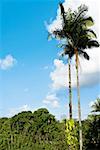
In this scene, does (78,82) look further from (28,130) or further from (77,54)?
(28,130)

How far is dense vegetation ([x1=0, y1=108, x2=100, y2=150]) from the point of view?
45.1m

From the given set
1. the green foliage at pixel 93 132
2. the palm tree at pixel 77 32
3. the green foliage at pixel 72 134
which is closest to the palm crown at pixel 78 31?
the palm tree at pixel 77 32

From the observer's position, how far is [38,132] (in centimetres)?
5588

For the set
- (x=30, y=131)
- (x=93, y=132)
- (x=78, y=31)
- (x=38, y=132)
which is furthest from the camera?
(x=30, y=131)

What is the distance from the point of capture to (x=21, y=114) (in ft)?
202

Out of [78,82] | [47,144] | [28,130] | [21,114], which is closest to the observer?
[78,82]

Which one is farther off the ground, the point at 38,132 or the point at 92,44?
the point at 92,44

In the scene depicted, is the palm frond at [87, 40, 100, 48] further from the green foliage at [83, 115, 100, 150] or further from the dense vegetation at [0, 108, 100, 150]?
the green foliage at [83, 115, 100, 150]

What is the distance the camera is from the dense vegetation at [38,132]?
4512 centimetres

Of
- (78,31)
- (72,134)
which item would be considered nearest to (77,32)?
(78,31)

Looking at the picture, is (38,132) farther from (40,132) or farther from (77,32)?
(77,32)

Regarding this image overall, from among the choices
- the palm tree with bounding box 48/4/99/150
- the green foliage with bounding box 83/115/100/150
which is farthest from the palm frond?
the green foliage with bounding box 83/115/100/150

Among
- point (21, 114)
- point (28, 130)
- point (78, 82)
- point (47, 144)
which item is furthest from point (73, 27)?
point (21, 114)

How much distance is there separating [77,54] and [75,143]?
6224 millimetres
